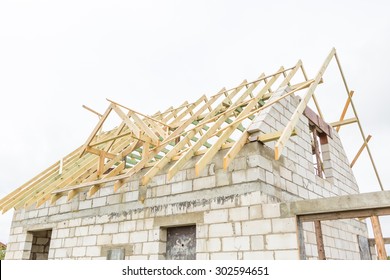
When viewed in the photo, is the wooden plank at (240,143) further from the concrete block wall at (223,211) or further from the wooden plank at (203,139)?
the wooden plank at (203,139)

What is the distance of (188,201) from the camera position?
21.4 ft

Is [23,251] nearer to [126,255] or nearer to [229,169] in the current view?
[126,255]

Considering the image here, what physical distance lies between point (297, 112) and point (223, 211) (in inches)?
86.6

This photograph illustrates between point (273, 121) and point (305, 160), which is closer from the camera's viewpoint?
point (273, 121)

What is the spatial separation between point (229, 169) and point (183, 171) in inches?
41.6

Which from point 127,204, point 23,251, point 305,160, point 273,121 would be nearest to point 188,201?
point 127,204

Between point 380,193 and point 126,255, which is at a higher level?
point 380,193

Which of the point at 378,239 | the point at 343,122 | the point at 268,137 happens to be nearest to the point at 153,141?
the point at 268,137

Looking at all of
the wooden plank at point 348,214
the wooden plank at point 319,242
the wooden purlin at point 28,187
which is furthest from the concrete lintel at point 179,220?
the wooden purlin at point 28,187

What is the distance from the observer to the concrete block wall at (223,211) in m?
5.62

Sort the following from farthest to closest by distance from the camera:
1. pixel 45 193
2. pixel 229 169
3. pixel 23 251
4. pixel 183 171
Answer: pixel 23 251 < pixel 45 193 < pixel 183 171 < pixel 229 169

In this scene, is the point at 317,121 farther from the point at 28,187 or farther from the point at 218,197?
the point at 28,187

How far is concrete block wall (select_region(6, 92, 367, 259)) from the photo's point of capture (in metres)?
5.62
